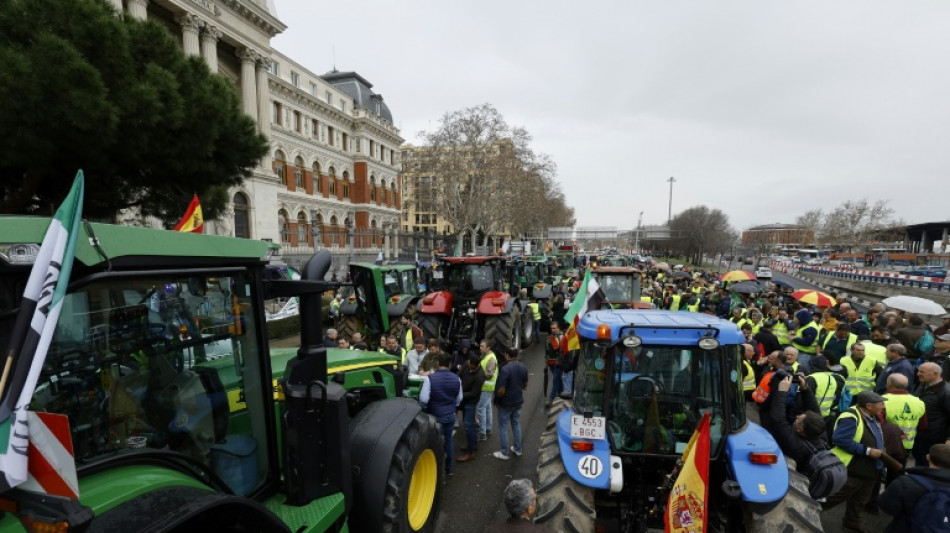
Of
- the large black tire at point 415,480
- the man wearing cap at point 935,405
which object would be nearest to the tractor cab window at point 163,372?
the large black tire at point 415,480

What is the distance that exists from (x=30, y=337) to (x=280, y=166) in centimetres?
3796

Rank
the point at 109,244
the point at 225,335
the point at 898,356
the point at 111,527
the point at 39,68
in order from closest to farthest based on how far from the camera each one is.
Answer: the point at 111,527
the point at 109,244
the point at 225,335
the point at 898,356
the point at 39,68

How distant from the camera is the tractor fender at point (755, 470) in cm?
304

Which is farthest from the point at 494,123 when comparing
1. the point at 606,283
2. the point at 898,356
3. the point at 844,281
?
the point at 898,356

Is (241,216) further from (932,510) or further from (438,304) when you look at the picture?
(932,510)

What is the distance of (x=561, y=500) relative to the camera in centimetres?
328

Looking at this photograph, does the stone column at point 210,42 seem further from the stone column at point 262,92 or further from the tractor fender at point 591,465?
the tractor fender at point 591,465

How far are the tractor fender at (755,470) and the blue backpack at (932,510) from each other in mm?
726

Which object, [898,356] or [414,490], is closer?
[414,490]

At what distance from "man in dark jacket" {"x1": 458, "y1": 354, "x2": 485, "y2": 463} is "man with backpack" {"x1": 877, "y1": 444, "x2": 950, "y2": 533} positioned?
388 centimetres

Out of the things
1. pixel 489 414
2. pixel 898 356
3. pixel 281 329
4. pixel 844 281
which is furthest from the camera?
pixel 844 281

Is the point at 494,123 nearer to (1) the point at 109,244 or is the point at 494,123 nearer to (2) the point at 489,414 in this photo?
(2) the point at 489,414

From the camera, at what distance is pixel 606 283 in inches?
484

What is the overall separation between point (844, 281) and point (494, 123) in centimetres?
2517
